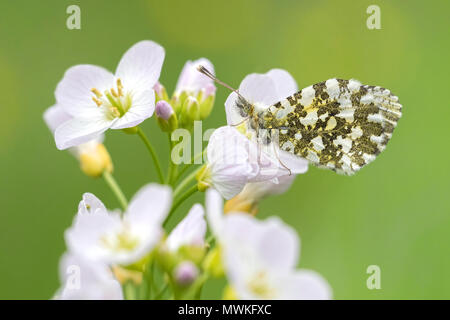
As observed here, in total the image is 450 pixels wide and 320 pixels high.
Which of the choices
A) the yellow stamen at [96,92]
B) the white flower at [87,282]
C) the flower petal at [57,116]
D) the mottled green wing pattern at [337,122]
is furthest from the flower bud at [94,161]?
the white flower at [87,282]

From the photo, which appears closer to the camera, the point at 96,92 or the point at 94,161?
the point at 96,92

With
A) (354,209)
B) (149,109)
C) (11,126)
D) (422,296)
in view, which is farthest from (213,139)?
(11,126)

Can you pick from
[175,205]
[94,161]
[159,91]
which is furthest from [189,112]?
[94,161]

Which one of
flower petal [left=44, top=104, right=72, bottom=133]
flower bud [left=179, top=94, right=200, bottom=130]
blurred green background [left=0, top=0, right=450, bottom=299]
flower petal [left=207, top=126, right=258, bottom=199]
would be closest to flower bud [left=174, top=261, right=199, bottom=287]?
flower petal [left=207, top=126, right=258, bottom=199]

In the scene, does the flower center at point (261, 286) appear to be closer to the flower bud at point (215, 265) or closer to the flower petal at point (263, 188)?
the flower bud at point (215, 265)

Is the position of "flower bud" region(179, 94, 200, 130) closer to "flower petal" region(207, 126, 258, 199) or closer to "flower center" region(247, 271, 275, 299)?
"flower petal" region(207, 126, 258, 199)

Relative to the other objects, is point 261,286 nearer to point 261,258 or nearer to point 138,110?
point 261,258
